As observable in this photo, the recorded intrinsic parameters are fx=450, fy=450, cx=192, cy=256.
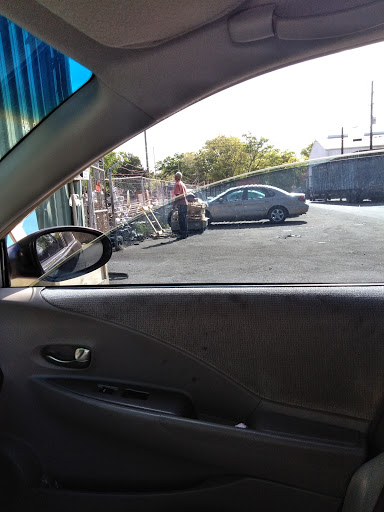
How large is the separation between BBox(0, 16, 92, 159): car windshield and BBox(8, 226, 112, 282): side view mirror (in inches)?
21.6

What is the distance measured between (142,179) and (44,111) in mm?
1115

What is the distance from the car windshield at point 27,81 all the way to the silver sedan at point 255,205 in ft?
2.90

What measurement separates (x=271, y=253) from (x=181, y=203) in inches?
20.8

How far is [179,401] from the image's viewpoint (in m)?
1.95

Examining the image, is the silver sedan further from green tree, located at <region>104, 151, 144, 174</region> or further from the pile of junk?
green tree, located at <region>104, 151, 144, 174</region>

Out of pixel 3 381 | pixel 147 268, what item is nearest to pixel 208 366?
pixel 147 268

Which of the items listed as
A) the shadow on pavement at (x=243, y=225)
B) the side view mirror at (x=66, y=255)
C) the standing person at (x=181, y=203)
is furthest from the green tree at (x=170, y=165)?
the side view mirror at (x=66, y=255)

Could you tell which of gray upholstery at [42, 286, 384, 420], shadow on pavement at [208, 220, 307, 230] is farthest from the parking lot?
gray upholstery at [42, 286, 384, 420]

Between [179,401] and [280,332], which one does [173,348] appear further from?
Answer: [280,332]

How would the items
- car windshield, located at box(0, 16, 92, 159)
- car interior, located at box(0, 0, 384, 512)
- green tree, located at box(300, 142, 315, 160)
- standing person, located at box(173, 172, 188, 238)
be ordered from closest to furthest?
1. car interior, located at box(0, 0, 384, 512)
2. car windshield, located at box(0, 16, 92, 159)
3. green tree, located at box(300, 142, 315, 160)
4. standing person, located at box(173, 172, 188, 238)

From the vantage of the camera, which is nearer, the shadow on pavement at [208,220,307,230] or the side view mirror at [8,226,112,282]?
the side view mirror at [8,226,112,282]

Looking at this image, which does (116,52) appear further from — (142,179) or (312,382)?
(312,382)

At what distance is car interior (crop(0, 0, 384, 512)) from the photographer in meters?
1.50

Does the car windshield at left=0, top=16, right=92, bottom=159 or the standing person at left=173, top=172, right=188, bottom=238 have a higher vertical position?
the car windshield at left=0, top=16, right=92, bottom=159
